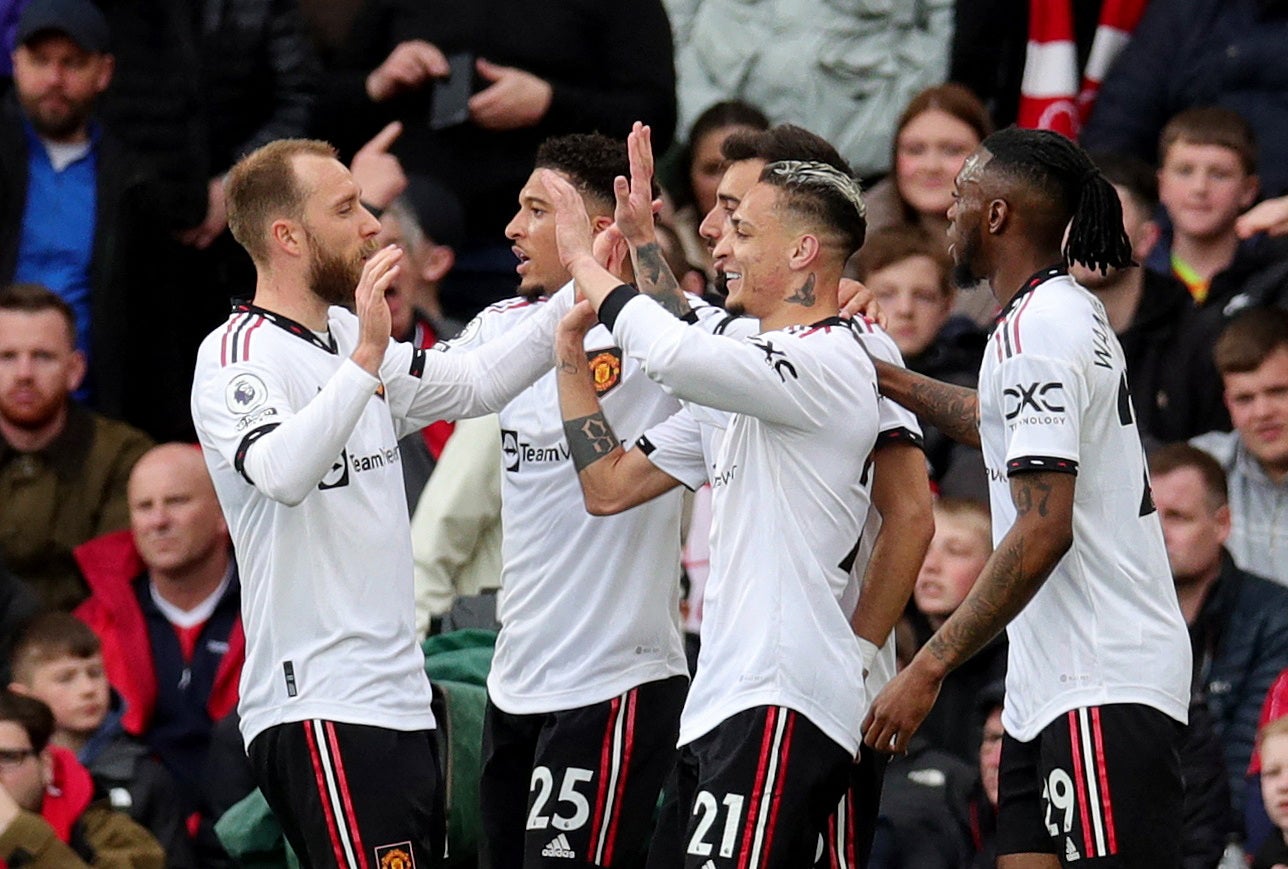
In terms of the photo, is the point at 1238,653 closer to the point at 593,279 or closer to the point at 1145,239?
the point at 1145,239

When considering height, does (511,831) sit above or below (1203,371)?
below

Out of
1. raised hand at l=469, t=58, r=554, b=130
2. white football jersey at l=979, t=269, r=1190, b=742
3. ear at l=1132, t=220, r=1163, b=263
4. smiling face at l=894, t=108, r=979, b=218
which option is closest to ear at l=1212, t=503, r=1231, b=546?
ear at l=1132, t=220, r=1163, b=263

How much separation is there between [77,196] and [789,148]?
4.33m

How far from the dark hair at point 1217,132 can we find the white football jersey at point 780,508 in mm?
3498

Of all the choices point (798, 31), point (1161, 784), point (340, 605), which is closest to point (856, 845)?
point (1161, 784)

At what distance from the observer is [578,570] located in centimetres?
740

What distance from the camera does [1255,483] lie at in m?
8.92

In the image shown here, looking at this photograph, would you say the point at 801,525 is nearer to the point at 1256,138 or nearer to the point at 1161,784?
the point at 1161,784

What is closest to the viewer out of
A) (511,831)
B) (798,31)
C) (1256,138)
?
(511,831)

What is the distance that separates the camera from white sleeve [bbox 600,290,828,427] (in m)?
6.36

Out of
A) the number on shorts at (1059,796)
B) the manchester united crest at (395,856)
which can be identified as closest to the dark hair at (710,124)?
the manchester united crest at (395,856)

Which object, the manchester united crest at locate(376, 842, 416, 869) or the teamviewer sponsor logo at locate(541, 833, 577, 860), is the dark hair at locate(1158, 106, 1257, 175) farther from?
the manchester united crest at locate(376, 842, 416, 869)

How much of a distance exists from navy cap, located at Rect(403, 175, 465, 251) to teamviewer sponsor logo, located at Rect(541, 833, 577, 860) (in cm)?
334

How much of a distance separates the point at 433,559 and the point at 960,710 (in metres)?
1.84
